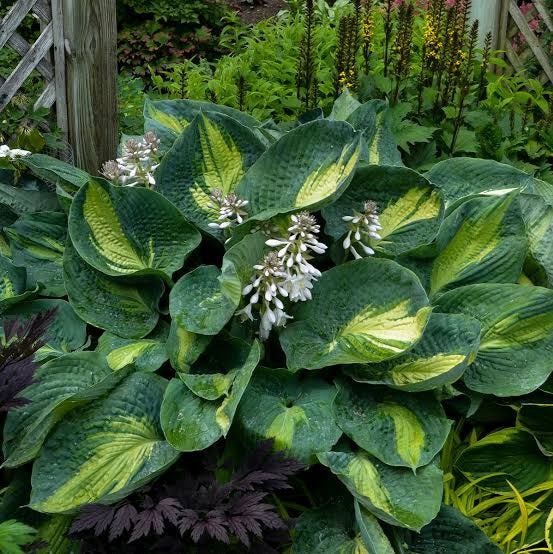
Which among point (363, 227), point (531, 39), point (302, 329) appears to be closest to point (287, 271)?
point (302, 329)

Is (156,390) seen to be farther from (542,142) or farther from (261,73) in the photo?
(261,73)

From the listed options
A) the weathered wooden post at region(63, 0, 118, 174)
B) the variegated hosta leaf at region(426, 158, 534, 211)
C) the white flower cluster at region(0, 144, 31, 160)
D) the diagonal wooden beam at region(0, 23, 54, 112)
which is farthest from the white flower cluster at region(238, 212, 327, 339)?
the diagonal wooden beam at region(0, 23, 54, 112)

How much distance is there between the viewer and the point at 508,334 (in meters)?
2.45

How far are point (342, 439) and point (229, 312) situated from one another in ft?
1.50

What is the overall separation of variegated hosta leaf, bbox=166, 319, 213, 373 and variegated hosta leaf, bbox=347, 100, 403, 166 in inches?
37.2

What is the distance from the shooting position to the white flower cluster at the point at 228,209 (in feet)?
7.73

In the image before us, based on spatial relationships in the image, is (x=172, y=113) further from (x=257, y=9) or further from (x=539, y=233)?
(x=257, y=9)

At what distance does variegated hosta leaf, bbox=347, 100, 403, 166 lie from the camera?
2.86 meters

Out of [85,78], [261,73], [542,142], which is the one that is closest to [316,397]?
[85,78]

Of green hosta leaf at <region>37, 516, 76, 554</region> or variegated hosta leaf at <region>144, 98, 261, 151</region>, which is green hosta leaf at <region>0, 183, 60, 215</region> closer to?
variegated hosta leaf at <region>144, 98, 261, 151</region>

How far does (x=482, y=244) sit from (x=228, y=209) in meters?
0.81

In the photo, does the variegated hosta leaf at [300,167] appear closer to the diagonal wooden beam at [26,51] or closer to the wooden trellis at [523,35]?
the diagonal wooden beam at [26,51]

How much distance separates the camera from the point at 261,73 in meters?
4.85

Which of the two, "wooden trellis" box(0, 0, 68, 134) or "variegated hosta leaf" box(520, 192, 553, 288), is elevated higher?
"wooden trellis" box(0, 0, 68, 134)
